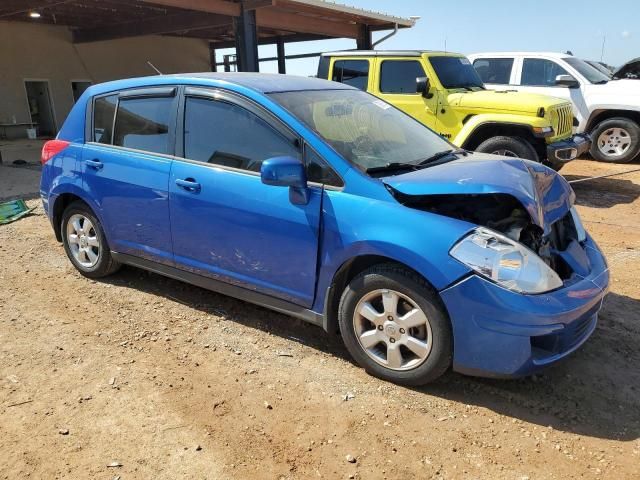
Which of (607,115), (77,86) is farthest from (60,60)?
(607,115)

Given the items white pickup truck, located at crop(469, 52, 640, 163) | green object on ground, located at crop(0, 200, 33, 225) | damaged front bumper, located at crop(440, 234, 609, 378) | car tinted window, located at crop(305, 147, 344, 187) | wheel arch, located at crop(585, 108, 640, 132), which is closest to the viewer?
damaged front bumper, located at crop(440, 234, 609, 378)

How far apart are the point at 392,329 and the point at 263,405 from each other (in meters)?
0.83

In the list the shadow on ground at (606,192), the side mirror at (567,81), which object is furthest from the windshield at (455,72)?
the shadow on ground at (606,192)

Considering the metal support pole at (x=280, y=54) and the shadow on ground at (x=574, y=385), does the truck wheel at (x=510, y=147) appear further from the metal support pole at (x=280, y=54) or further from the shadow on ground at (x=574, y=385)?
the metal support pole at (x=280, y=54)

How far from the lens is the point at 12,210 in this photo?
286 inches

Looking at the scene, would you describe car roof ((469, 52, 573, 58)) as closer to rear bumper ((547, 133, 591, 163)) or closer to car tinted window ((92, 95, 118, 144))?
rear bumper ((547, 133, 591, 163))

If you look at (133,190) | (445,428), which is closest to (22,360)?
(133,190)

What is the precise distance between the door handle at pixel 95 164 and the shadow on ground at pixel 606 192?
6292 mm

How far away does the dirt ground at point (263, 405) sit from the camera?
2498 mm

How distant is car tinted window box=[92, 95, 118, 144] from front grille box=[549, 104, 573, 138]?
228 inches

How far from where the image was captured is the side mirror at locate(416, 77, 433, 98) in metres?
7.73

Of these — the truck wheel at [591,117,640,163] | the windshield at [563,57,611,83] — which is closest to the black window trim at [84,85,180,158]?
the windshield at [563,57,611,83]

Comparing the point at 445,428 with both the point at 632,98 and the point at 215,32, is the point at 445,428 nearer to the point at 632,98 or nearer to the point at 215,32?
the point at 632,98

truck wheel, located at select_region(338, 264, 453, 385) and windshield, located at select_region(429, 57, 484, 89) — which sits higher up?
windshield, located at select_region(429, 57, 484, 89)
